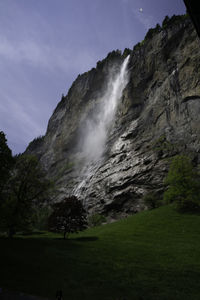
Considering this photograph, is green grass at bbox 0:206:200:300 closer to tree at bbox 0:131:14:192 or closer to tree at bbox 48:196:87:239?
tree at bbox 48:196:87:239

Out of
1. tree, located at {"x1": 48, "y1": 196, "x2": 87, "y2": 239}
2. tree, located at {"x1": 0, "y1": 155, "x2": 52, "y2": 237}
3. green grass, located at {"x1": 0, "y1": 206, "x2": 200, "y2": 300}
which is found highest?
tree, located at {"x1": 0, "y1": 155, "x2": 52, "y2": 237}

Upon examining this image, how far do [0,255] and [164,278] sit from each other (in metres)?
15.2

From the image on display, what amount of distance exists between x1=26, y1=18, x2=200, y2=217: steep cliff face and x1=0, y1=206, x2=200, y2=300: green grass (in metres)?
31.3

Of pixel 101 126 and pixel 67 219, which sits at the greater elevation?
pixel 101 126

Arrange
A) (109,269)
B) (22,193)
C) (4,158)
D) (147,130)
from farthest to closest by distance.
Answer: (147,130), (22,193), (4,158), (109,269)

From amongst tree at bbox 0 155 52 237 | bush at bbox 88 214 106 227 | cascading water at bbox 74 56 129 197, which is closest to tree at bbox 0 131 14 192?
tree at bbox 0 155 52 237

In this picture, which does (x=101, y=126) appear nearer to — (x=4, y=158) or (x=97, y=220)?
(x=97, y=220)

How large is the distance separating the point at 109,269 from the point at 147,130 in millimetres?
59856

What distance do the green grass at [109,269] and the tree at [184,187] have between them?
554 inches

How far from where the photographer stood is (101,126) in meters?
105

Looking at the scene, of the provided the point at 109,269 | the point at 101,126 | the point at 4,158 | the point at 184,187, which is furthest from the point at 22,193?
the point at 101,126

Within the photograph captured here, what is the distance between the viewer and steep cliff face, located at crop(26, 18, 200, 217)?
196 ft

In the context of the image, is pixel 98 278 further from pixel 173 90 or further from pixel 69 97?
pixel 69 97

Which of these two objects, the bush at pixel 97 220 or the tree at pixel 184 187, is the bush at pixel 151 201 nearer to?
the tree at pixel 184 187
